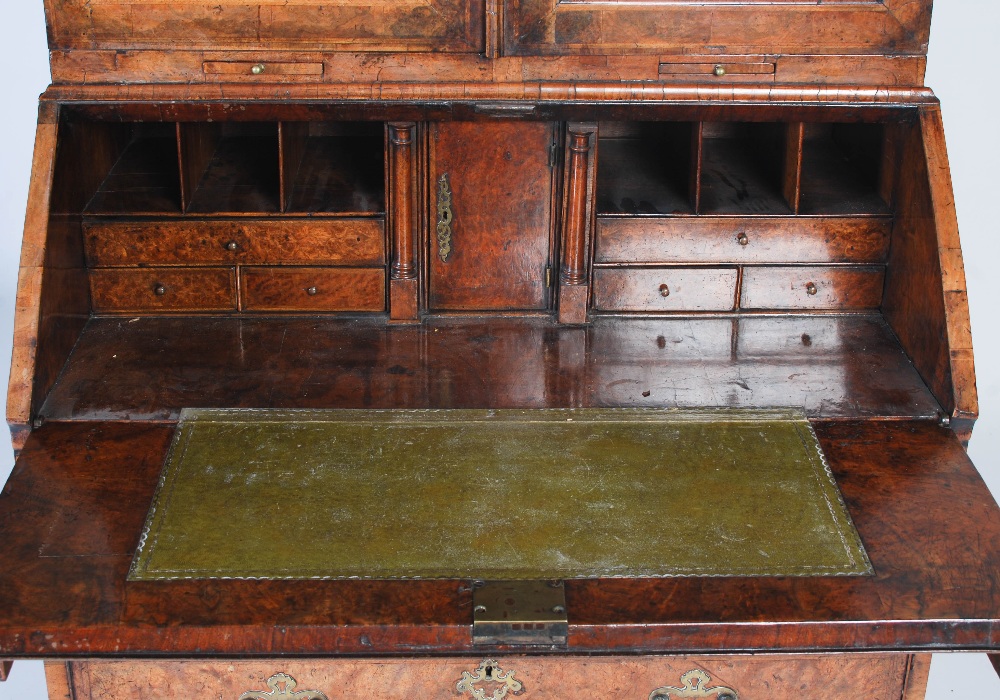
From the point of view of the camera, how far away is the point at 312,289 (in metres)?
3.10

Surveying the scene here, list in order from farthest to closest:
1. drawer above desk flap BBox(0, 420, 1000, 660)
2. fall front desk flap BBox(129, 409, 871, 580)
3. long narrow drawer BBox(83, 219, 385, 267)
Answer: long narrow drawer BBox(83, 219, 385, 267)
fall front desk flap BBox(129, 409, 871, 580)
drawer above desk flap BBox(0, 420, 1000, 660)

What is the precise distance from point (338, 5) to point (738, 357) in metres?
1.16

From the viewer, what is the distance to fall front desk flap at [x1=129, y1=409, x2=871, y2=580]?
2.31m

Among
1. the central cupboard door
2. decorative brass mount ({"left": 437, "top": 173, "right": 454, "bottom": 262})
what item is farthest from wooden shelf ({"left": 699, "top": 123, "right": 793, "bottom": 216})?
decorative brass mount ({"left": 437, "top": 173, "right": 454, "bottom": 262})

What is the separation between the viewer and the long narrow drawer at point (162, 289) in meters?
3.06

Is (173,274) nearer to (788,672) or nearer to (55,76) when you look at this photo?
(55,76)

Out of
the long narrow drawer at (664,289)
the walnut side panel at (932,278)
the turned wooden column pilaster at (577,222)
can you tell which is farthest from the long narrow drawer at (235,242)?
the walnut side panel at (932,278)

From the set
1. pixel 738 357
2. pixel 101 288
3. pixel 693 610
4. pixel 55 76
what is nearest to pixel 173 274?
pixel 101 288

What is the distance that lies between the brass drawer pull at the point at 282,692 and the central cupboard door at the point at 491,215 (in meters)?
1.06

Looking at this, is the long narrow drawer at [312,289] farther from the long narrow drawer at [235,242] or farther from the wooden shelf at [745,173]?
the wooden shelf at [745,173]

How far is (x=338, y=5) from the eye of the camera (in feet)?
8.70

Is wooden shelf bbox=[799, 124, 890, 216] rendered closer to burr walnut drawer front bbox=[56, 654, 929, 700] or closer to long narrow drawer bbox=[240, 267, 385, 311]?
long narrow drawer bbox=[240, 267, 385, 311]

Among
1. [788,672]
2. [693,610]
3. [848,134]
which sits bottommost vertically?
[788,672]

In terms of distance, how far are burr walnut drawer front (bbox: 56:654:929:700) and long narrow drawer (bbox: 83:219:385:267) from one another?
1047 millimetres
